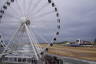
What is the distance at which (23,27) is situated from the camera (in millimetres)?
28234

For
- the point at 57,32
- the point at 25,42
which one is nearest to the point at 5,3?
the point at 25,42

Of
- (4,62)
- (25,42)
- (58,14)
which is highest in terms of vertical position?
(58,14)

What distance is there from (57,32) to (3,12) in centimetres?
937

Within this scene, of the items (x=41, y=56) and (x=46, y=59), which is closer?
(x=41, y=56)

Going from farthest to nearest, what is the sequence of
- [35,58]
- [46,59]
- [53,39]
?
1. [46,59]
2. [53,39]
3. [35,58]

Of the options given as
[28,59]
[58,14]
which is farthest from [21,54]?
[58,14]

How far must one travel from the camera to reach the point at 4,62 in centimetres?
2852

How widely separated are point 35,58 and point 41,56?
1436 millimetres

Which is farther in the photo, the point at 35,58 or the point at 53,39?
the point at 53,39

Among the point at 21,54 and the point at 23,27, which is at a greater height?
the point at 23,27

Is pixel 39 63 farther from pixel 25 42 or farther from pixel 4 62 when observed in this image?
pixel 4 62

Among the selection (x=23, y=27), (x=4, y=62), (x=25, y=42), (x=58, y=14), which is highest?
(x=58, y=14)

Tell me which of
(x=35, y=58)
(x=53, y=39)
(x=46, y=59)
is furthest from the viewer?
(x=46, y=59)

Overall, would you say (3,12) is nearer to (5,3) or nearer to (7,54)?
(5,3)
